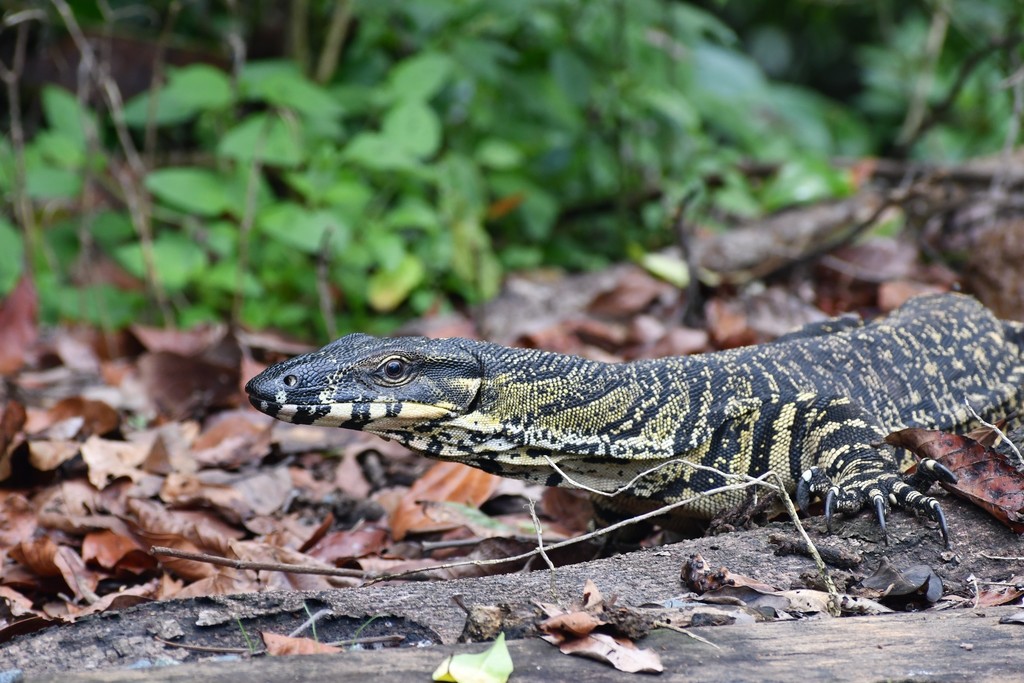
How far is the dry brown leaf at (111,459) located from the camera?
5562 millimetres

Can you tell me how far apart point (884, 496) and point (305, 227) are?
5.21 metres

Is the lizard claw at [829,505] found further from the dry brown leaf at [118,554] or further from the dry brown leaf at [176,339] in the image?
the dry brown leaf at [176,339]

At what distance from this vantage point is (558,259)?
11.0m

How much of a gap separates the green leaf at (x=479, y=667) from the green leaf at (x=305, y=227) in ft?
17.3

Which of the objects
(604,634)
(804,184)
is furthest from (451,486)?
(804,184)

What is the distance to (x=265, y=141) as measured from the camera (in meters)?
8.38

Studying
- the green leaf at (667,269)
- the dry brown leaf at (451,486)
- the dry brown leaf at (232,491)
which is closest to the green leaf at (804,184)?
the green leaf at (667,269)

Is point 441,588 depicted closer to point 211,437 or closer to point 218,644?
point 218,644

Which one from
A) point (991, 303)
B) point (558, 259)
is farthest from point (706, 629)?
point (558, 259)

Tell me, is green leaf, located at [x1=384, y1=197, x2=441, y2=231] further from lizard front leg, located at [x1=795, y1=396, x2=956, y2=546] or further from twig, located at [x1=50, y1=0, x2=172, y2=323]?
lizard front leg, located at [x1=795, y1=396, x2=956, y2=546]

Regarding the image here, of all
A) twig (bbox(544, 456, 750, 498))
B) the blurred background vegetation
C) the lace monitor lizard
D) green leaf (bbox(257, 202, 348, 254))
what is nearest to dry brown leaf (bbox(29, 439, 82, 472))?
the lace monitor lizard

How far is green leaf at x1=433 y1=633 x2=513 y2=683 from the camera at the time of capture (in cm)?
295

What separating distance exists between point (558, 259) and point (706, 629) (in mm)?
7818

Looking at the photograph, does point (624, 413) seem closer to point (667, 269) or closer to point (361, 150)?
point (667, 269)
